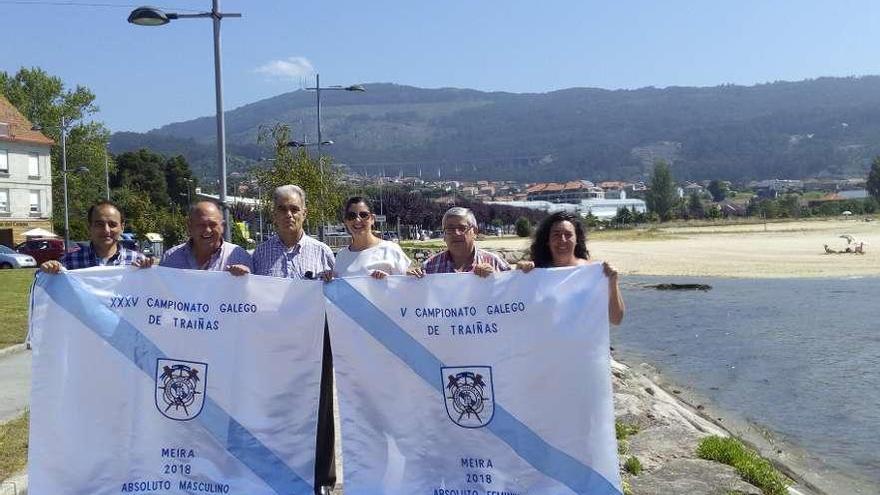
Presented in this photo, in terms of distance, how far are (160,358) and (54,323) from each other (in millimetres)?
801

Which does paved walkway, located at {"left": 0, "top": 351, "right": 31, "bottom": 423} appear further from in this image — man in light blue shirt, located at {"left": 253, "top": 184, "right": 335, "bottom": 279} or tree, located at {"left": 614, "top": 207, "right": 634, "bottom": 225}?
tree, located at {"left": 614, "top": 207, "right": 634, "bottom": 225}

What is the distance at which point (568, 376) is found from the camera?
569 centimetres

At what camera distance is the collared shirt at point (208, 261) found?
608 centimetres

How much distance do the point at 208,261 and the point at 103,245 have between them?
2.72 feet

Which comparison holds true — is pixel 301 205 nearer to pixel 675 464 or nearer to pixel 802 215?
pixel 675 464

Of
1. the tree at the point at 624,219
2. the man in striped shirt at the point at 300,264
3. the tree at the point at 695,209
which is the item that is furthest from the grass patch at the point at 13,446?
the tree at the point at 695,209

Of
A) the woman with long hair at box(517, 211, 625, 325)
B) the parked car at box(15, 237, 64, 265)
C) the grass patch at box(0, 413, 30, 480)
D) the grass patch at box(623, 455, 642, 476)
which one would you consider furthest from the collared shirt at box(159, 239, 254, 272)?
the parked car at box(15, 237, 64, 265)

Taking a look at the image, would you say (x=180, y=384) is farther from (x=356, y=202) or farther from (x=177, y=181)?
(x=177, y=181)

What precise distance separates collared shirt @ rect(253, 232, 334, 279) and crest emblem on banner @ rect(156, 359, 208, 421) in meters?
0.82

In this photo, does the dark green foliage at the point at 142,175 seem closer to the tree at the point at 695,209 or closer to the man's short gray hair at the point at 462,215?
the tree at the point at 695,209

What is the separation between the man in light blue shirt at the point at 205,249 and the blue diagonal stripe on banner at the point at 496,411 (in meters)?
0.75

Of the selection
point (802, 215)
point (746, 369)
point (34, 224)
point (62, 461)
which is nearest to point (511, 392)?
point (62, 461)

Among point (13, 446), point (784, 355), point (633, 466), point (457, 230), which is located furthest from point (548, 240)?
point (784, 355)

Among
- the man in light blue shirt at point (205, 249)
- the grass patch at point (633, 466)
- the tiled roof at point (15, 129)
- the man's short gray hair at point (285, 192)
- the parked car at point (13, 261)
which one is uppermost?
the tiled roof at point (15, 129)
